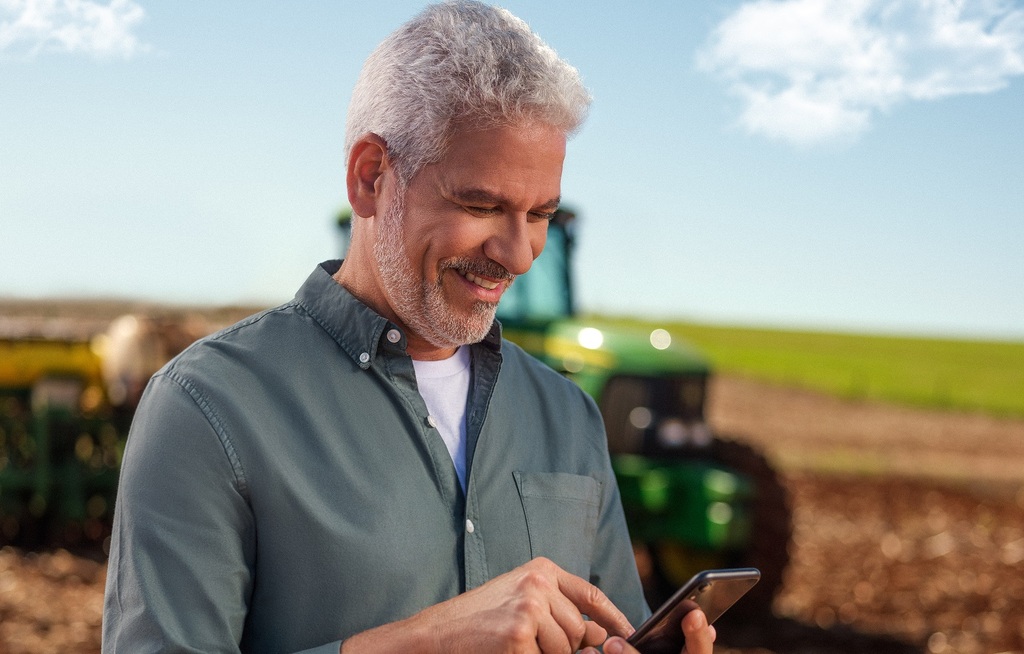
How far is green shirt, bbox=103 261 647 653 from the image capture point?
138 centimetres

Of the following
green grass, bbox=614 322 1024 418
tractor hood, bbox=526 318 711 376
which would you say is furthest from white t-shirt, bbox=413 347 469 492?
green grass, bbox=614 322 1024 418

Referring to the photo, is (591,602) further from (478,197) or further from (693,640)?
(478,197)

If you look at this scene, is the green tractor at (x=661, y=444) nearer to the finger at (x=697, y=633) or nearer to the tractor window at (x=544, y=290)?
the tractor window at (x=544, y=290)

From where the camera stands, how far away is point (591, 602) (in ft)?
4.70

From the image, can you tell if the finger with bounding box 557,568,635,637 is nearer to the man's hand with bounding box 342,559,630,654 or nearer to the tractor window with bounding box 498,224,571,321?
the man's hand with bounding box 342,559,630,654

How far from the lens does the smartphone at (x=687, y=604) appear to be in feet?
4.51

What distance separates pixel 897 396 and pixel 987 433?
561 cm

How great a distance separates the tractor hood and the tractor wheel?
1.75ft

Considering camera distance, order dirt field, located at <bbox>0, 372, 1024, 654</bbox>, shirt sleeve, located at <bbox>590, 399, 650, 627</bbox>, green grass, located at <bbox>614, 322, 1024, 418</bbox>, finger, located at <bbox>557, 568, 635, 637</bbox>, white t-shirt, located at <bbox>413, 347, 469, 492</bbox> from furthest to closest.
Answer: green grass, located at <bbox>614, 322, 1024, 418</bbox>, dirt field, located at <bbox>0, 372, 1024, 654</bbox>, shirt sleeve, located at <bbox>590, 399, 650, 627</bbox>, white t-shirt, located at <bbox>413, 347, 469, 492</bbox>, finger, located at <bbox>557, 568, 635, 637</bbox>

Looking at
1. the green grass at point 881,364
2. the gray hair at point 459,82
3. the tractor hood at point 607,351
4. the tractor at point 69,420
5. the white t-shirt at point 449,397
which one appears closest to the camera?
the gray hair at point 459,82

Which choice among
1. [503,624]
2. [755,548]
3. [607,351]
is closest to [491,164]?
[503,624]

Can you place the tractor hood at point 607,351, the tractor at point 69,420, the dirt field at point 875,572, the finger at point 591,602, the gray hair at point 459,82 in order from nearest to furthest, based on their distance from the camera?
the finger at point 591,602 < the gray hair at point 459,82 < the dirt field at point 875,572 < the tractor hood at point 607,351 < the tractor at point 69,420

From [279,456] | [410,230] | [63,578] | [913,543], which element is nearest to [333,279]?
[410,230]

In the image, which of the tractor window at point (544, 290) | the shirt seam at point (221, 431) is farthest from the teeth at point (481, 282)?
the tractor window at point (544, 290)
